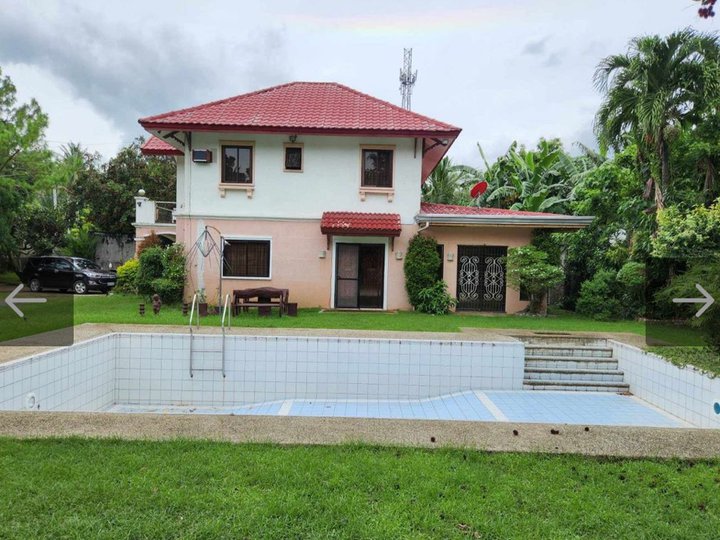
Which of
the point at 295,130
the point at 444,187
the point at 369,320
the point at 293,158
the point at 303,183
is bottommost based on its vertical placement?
the point at 369,320

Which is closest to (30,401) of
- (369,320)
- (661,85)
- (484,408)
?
(484,408)

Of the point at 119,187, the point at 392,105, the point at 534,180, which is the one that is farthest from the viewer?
the point at 119,187

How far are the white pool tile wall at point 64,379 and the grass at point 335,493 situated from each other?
2.37 m

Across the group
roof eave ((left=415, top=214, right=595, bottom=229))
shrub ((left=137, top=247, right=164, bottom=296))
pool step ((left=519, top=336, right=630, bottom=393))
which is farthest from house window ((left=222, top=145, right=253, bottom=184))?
pool step ((left=519, top=336, right=630, bottom=393))

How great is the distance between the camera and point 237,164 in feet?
48.2

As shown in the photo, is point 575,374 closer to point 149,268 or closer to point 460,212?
point 460,212

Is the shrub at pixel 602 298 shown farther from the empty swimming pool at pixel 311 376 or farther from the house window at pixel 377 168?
the house window at pixel 377 168

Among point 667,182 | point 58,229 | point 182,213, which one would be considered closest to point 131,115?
point 58,229

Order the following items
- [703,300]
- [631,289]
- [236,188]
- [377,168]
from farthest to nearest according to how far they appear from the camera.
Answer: [377,168]
[236,188]
[631,289]
[703,300]

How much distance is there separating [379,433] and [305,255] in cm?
1055

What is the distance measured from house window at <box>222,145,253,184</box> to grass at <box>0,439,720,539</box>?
11516 millimetres

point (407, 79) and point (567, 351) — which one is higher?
point (407, 79)

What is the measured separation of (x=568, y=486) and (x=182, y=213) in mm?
Answer: 13805

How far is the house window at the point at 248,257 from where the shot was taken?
48.4 ft
